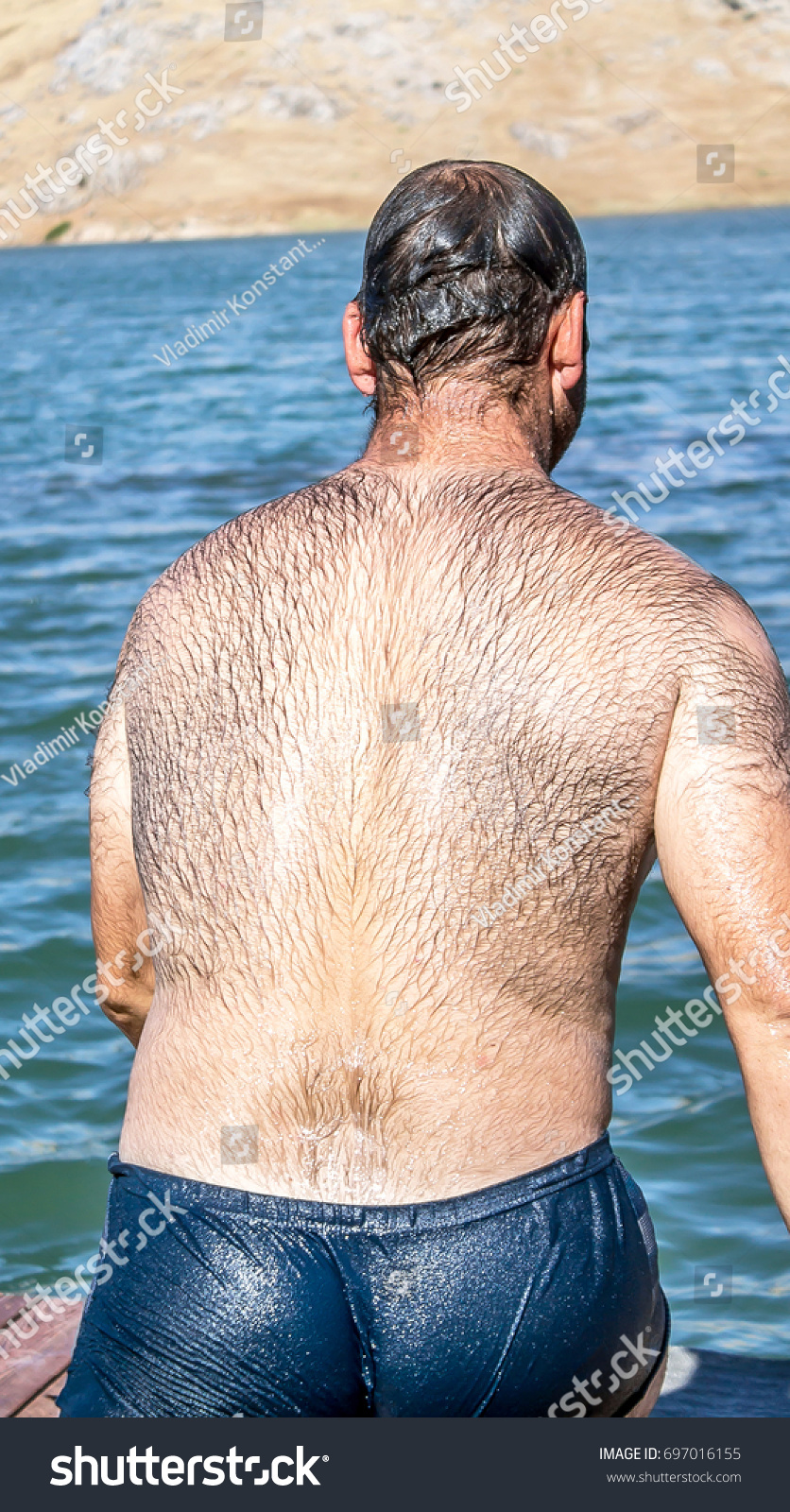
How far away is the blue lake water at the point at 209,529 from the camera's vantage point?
174 inches

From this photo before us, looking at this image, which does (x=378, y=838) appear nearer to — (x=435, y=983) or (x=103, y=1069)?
(x=435, y=983)

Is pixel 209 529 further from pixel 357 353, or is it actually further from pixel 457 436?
pixel 457 436

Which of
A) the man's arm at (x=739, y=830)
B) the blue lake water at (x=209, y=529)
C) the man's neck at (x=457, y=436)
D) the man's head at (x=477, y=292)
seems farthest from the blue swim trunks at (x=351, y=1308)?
the man's head at (x=477, y=292)

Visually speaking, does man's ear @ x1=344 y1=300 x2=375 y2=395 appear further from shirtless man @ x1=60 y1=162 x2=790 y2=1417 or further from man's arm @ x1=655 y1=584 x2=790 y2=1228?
man's arm @ x1=655 y1=584 x2=790 y2=1228

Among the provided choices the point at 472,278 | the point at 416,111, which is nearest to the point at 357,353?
the point at 472,278

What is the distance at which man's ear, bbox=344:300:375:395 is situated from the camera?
208cm

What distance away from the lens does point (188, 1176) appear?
1.73 meters

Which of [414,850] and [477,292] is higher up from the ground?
[477,292]

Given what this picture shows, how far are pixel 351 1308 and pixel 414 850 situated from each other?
0.47 meters

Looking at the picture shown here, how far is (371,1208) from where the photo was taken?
1.67m

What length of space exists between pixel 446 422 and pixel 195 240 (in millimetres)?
59551

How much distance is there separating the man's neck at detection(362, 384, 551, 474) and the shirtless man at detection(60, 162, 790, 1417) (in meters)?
0.10

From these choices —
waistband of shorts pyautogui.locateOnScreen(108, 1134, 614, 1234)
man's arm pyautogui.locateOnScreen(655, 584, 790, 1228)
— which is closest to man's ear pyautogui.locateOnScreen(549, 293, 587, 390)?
man's arm pyautogui.locateOnScreen(655, 584, 790, 1228)

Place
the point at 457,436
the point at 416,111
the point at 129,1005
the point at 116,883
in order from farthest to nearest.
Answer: the point at 416,111
the point at 129,1005
the point at 116,883
the point at 457,436
